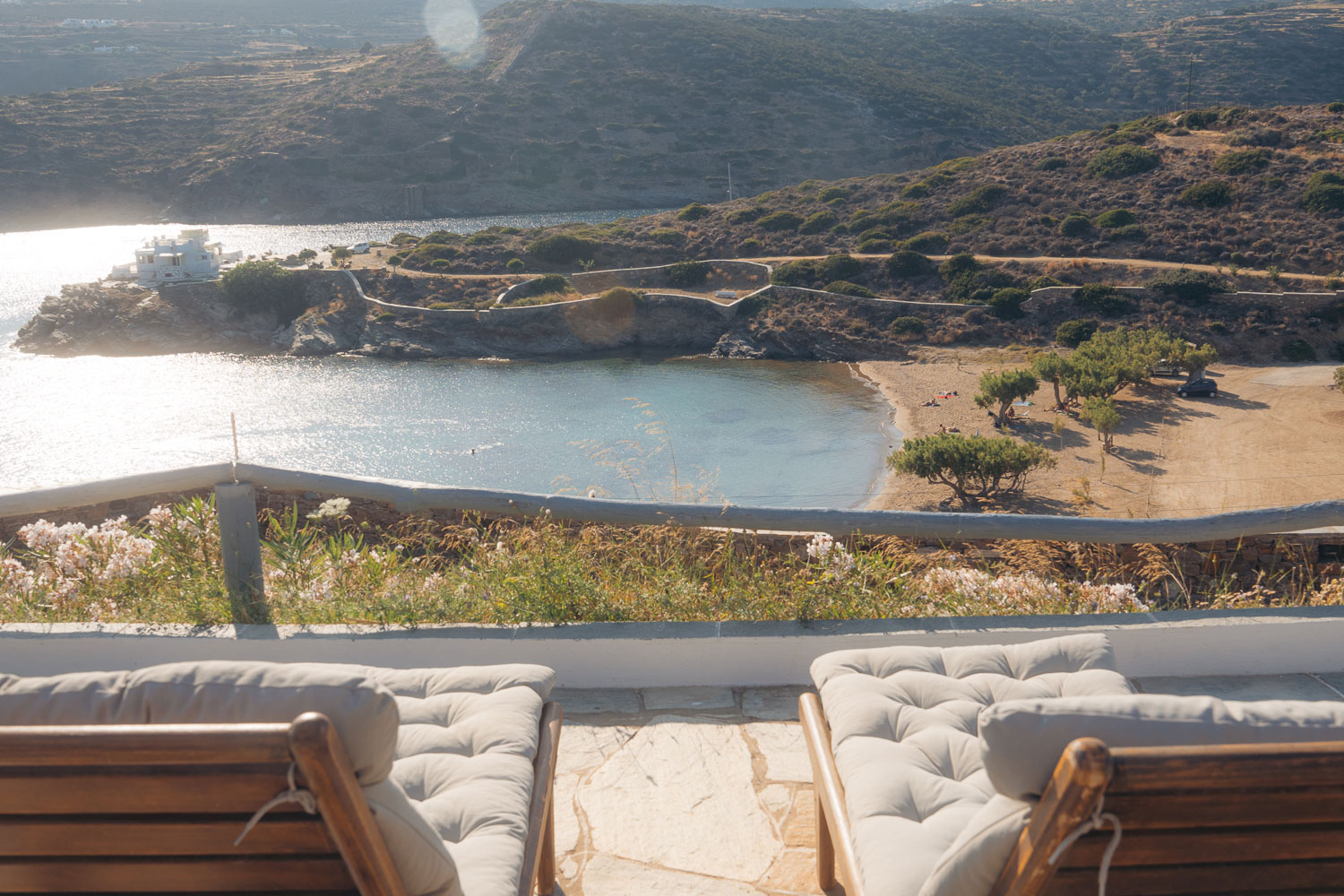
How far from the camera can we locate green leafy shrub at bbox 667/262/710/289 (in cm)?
3894

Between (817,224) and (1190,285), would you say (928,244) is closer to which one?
(817,224)

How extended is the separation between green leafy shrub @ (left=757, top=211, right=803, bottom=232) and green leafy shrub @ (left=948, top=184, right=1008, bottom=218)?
21.6 feet

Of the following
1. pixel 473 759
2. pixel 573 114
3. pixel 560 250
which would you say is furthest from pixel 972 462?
pixel 573 114

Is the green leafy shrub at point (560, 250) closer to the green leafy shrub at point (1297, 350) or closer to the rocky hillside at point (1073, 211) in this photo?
the rocky hillside at point (1073, 211)

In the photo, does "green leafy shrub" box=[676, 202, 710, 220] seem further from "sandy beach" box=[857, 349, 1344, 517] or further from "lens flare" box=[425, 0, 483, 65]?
"lens flare" box=[425, 0, 483, 65]

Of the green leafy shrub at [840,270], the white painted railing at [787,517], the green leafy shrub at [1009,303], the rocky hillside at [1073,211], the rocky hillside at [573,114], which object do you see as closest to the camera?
the white painted railing at [787,517]

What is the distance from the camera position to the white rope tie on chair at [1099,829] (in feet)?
3.77

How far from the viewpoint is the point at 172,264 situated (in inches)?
1624

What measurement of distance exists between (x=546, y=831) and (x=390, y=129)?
73469 millimetres

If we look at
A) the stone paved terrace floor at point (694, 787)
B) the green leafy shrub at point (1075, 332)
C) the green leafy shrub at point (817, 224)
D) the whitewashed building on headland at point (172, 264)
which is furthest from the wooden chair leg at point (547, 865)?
the whitewashed building on headland at point (172, 264)

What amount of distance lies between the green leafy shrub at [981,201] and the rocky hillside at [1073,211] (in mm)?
56

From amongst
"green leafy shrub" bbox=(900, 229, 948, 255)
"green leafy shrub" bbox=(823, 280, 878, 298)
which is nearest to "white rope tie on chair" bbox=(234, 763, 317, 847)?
"green leafy shrub" bbox=(823, 280, 878, 298)

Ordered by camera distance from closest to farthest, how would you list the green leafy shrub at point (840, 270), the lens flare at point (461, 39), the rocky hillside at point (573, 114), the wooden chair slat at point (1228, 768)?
the wooden chair slat at point (1228, 768) < the green leafy shrub at point (840, 270) < the rocky hillside at point (573, 114) < the lens flare at point (461, 39)

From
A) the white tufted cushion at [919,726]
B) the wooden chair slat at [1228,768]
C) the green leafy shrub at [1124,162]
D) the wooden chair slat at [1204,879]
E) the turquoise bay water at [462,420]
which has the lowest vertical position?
the turquoise bay water at [462,420]
